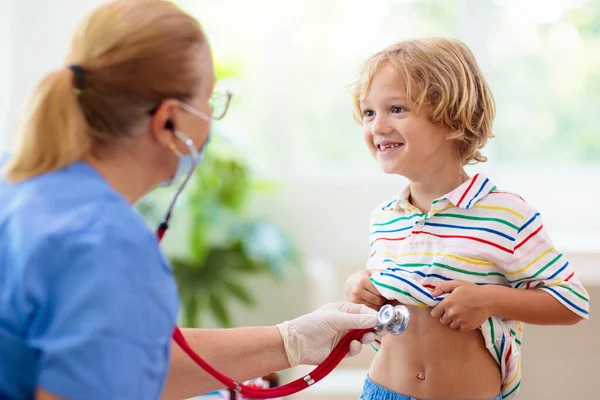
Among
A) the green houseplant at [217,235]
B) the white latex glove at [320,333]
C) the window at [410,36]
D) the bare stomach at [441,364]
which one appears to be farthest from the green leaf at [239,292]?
the bare stomach at [441,364]

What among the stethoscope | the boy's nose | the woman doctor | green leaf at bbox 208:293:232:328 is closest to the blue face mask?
the woman doctor

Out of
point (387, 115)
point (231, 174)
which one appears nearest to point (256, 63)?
point (231, 174)

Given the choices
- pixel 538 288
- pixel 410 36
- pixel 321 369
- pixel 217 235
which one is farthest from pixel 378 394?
pixel 410 36

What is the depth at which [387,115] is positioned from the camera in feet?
5.21

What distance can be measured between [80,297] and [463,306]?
2.52ft

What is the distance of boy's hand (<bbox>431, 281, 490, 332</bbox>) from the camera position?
145 centimetres

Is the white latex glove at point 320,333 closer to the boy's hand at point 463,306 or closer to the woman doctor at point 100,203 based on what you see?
the boy's hand at point 463,306

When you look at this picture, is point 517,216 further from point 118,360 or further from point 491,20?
point 491,20

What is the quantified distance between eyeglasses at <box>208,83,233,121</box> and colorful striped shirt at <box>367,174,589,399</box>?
1.59 ft

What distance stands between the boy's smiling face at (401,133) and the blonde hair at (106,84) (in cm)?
52

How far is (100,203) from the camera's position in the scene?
1064 mm

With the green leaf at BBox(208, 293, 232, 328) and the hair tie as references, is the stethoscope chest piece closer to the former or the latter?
the hair tie

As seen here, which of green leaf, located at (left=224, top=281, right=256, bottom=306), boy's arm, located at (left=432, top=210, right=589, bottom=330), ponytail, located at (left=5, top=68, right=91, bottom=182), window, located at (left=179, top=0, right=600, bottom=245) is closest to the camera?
ponytail, located at (left=5, top=68, right=91, bottom=182)

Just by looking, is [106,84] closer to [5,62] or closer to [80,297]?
[80,297]
